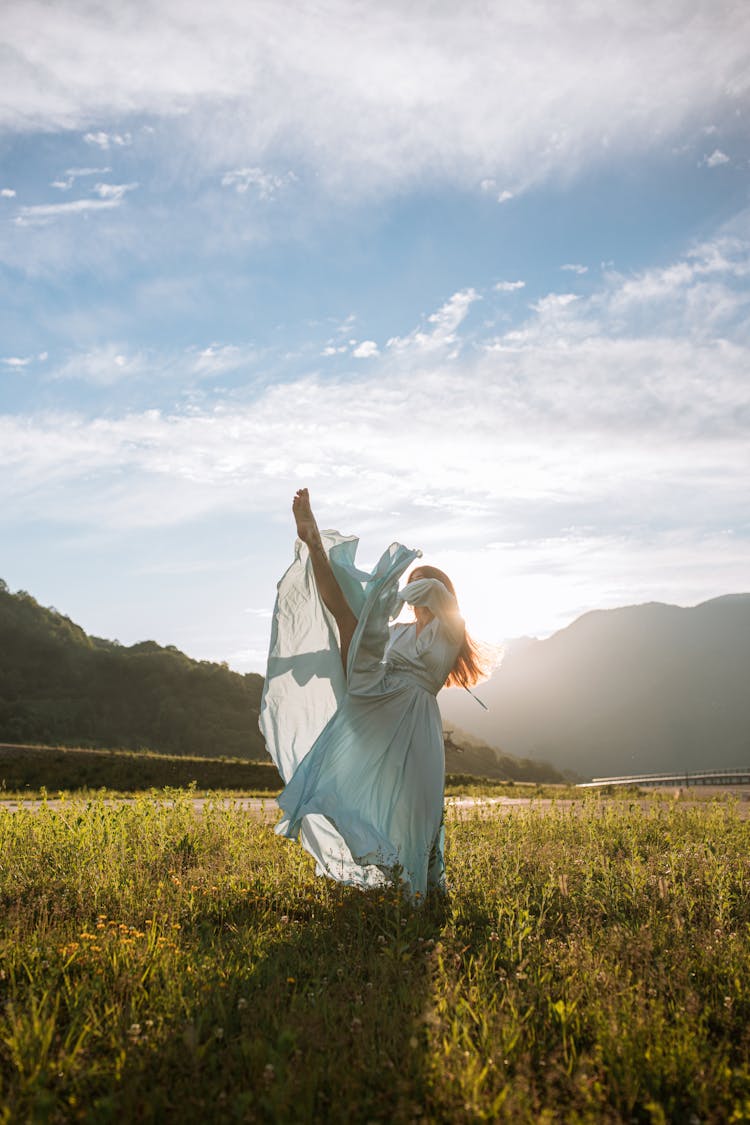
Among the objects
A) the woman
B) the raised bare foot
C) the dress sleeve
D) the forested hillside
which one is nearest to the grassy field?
the woman

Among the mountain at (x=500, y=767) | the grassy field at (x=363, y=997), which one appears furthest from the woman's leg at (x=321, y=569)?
the mountain at (x=500, y=767)

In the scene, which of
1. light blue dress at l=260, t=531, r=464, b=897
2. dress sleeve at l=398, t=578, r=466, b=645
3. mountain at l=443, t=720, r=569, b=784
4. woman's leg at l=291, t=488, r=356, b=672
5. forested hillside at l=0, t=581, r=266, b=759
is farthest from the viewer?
mountain at l=443, t=720, r=569, b=784

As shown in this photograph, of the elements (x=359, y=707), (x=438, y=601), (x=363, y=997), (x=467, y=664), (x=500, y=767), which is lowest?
(x=500, y=767)

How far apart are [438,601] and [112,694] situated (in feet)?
155

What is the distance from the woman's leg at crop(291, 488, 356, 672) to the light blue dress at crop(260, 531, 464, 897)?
8 centimetres

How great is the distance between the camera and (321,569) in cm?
582

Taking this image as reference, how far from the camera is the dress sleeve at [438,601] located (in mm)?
5938

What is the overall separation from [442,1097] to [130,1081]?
100cm

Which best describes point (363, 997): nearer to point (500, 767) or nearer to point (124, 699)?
point (500, 767)

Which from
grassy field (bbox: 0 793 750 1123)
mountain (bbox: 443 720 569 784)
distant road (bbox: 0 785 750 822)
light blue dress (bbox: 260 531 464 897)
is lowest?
mountain (bbox: 443 720 569 784)

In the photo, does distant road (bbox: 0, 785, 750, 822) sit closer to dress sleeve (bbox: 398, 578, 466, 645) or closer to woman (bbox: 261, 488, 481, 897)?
woman (bbox: 261, 488, 481, 897)

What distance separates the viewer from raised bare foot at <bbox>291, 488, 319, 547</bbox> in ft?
18.9

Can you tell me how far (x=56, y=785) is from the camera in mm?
17297

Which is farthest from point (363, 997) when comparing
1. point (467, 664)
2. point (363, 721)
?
point (467, 664)
